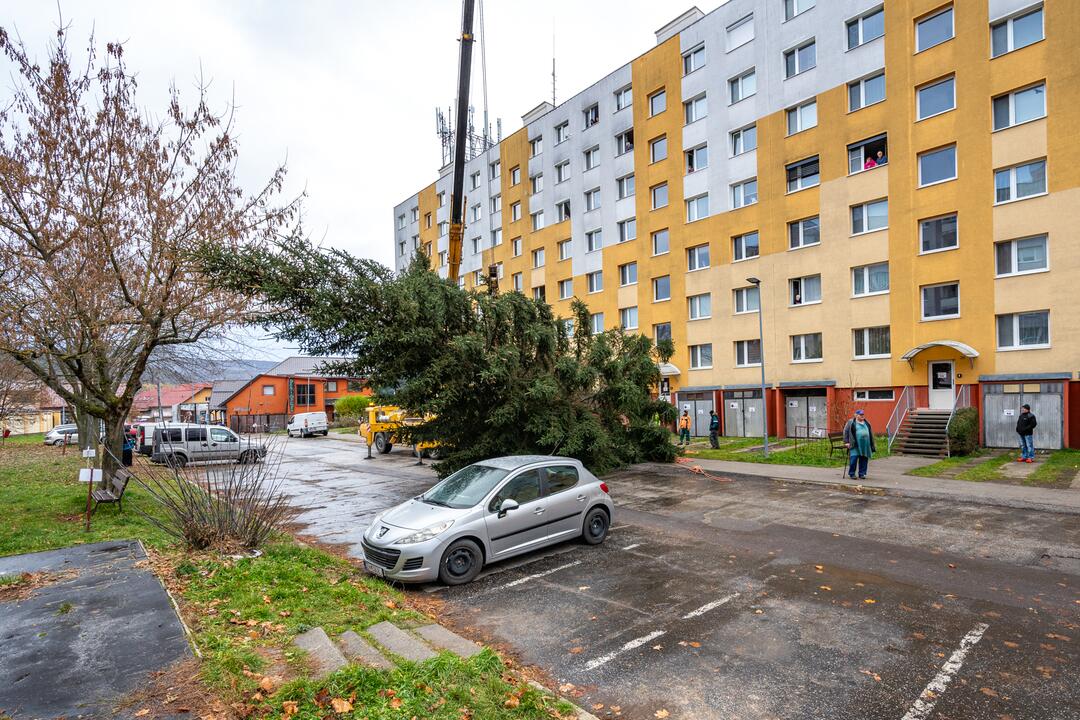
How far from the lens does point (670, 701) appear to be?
15.1 feet

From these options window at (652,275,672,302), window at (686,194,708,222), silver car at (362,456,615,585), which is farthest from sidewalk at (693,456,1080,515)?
window at (686,194,708,222)

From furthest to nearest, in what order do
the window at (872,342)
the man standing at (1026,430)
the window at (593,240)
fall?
the window at (593,240), the window at (872,342), the man standing at (1026,430)

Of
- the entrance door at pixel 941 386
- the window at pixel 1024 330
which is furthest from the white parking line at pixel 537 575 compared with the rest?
the window at pixel 1024 330

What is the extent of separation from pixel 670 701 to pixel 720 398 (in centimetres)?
2533

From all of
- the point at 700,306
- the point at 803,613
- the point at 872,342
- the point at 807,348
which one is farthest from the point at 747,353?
the point at 803,613

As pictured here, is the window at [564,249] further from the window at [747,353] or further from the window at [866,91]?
the window at [866,91]

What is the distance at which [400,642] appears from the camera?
17.2 ft

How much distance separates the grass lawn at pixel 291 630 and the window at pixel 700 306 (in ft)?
79.7

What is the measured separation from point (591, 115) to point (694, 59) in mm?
7821

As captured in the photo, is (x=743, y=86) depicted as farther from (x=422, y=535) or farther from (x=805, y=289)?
(x=422, y=535)

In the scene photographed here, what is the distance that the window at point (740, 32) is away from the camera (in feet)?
91.3

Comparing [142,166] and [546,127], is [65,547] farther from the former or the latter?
[546,127]

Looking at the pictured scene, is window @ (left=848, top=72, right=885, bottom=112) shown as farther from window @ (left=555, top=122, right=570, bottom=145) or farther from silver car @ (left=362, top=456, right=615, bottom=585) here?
silver car @ (left=362, top=456, right=615, bottom=585)

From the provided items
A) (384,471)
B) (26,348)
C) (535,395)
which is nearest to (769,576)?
(535,395)
